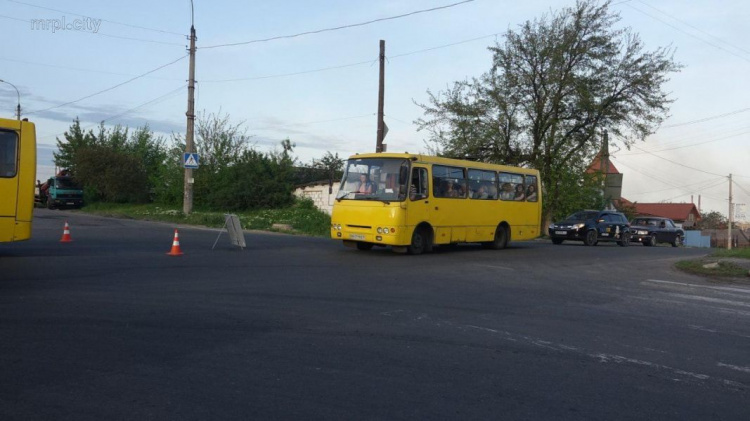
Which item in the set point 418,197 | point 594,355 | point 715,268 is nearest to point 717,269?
point 715,268

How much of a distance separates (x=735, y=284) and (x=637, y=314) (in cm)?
610

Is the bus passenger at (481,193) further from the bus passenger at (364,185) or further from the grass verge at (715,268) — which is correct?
the grass verge at (715,268)

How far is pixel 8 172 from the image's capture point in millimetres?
12852

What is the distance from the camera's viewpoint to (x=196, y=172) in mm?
44781

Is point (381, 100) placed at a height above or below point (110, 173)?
above

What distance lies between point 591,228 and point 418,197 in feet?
44.9

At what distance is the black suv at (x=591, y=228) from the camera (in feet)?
93.8

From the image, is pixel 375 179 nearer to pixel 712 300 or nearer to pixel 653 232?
pixel 712 300

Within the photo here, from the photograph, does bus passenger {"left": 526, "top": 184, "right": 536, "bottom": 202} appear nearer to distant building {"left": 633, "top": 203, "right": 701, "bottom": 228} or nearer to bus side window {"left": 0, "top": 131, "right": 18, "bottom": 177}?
bus side window {"left": 0, "top": 131, "right": 18, "bottom": 177}

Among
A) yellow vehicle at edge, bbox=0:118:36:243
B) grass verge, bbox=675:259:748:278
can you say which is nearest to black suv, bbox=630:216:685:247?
grass verge, bbox=675:259:748:278

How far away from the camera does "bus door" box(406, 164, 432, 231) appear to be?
17562 mm

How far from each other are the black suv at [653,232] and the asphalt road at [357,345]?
72.8 ft

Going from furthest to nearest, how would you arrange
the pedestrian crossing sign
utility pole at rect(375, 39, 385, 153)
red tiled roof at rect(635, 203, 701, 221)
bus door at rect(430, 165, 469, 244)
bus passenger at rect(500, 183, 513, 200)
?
red tiled roof at rect(635, 203, 701, 221) → the pedestrian crossing sign → utility pole at rect(375, 39, 385, 153) → bus passenger at rect(500, 183, 513, 200) → bus door at rect(430, 165, 469, 244)

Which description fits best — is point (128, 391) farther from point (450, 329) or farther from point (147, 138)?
point (147, 138)
